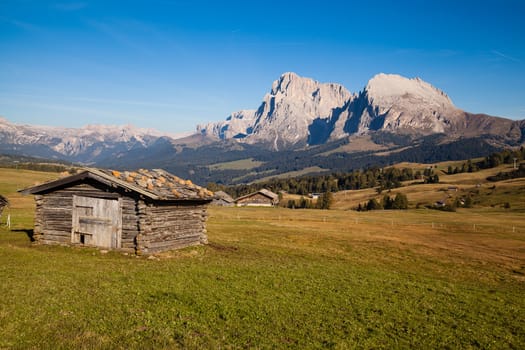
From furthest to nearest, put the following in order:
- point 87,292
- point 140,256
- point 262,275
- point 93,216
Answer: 1. point 93,216
2. point 140,256
3. point 262,275
4. point 87,292

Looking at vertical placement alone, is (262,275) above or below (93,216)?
below

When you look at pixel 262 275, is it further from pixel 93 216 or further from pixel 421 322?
pixel 93 216

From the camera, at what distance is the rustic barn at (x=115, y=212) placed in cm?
2462

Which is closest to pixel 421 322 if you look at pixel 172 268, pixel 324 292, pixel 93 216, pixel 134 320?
pixel 324 292

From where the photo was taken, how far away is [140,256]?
78.0 feet

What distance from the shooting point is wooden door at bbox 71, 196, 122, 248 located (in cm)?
2516

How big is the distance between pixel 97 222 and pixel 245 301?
15044 mm

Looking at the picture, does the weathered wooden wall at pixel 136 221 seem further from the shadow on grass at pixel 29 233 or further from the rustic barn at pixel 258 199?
the rustic barn at pixel 258 199

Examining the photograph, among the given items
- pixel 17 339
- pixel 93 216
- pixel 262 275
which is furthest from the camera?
pixel 93 216

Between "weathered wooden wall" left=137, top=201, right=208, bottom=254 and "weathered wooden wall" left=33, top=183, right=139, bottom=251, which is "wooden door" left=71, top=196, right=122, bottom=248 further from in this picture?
"weathered wooden wall" left=137, top=201, right=208, bottom=254

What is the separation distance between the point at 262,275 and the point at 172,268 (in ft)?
17.0

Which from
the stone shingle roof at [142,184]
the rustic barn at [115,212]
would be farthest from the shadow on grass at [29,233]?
the stone shingle roof at [142,184]

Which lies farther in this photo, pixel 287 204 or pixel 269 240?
pixel 287 204

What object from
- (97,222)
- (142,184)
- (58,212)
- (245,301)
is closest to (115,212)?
(97,222)
